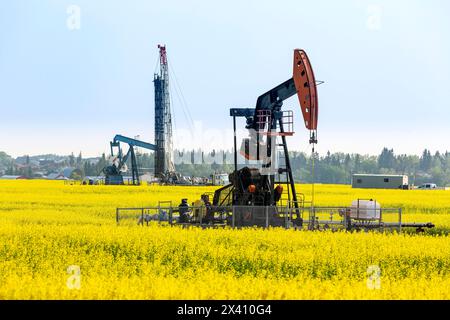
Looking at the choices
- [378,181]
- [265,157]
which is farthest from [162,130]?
[265,157]

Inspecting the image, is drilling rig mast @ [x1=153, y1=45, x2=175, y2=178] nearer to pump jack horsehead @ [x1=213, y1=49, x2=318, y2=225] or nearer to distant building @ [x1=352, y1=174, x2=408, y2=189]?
distant building @ [x1=352, y1=174, x2=408, y2=189]

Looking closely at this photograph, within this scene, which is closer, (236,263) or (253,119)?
(236,263)

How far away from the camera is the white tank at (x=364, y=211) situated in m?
29.7

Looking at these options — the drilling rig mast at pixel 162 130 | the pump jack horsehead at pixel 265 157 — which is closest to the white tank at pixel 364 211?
the pump jack horsehead at pixel 265 157

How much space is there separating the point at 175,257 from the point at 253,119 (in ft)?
39.5

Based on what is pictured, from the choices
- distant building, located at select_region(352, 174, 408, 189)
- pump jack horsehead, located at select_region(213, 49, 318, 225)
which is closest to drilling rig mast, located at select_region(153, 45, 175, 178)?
distant building, located at select_region(352, 174, 408, 189)

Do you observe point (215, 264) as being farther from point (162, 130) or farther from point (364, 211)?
point (162, 130)

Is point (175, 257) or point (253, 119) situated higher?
point (253, 119)

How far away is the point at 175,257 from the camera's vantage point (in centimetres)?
1981

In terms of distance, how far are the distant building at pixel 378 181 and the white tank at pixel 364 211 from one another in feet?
265
